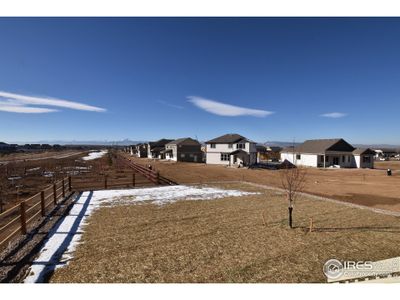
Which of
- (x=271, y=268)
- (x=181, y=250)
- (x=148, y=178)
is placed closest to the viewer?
(x=271, y=268)

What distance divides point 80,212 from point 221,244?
7557 mm

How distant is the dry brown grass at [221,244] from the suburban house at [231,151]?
33.4m

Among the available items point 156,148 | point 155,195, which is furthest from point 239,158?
point 156,148

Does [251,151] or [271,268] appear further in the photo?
[251,151]

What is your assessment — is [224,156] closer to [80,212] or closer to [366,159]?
[366,159]

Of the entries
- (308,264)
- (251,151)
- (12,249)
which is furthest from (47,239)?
(251,151)

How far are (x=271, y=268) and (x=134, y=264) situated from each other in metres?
3.50

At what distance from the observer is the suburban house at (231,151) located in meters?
46.1

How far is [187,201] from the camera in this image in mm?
14648

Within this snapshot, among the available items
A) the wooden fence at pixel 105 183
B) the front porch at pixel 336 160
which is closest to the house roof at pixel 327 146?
the front porch at pixel 336 160

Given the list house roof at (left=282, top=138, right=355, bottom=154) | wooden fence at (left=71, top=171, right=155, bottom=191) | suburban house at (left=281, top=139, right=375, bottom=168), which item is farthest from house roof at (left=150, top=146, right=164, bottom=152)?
wooden fence at (left=71, top=171, right=155, bottom=191)

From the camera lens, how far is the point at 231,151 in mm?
48562
